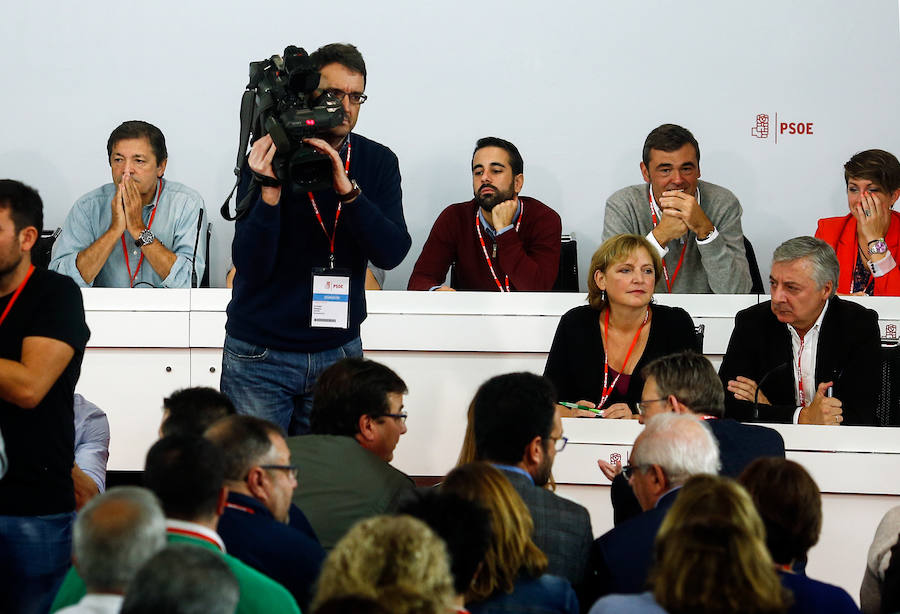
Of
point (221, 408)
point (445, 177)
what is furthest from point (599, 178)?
point (221, 408)

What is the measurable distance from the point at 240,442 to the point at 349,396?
598 millimetres

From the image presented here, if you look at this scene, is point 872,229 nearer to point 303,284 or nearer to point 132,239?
point 303,284

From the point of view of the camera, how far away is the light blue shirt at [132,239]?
4391mm

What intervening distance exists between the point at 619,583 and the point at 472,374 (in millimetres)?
1823

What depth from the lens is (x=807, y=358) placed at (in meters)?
3.59

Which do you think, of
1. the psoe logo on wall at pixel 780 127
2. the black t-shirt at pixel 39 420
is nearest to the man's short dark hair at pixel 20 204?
the black t-shirt at pixel 39 420

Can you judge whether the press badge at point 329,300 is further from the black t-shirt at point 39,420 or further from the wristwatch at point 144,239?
the wristwatch at point 144,239

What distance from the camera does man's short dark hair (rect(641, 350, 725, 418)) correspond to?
2783 mm

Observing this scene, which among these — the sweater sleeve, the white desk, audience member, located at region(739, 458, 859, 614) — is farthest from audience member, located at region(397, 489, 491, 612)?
the sweater sleeve

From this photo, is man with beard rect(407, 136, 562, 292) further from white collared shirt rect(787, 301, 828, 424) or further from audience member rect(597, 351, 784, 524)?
audience member rect(597, 351, 784, 524)

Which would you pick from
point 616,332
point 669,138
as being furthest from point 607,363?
point 669,138

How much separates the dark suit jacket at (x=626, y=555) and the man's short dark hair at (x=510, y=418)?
0.83 ft

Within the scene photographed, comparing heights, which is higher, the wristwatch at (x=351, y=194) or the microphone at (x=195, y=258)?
the wristwatch at (x=351, y=194)

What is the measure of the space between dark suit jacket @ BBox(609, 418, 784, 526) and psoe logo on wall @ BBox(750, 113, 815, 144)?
3.15 metres
